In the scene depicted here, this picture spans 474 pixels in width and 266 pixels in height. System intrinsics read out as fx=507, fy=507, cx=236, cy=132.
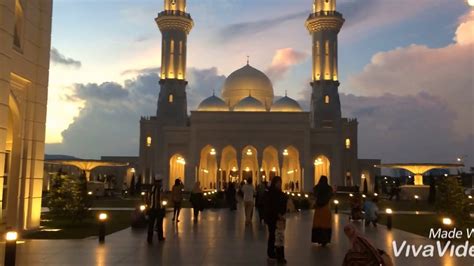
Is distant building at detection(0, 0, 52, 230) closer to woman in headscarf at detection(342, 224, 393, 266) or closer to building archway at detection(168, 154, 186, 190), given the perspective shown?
woman in headscarf at detection(342, 224, 393, 266)

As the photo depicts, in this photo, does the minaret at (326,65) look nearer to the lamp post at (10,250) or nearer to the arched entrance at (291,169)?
the arched entrance at (291,169)

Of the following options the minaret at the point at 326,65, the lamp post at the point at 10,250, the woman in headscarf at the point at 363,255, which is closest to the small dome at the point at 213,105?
the minaret at the point at 326,65

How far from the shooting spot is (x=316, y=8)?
50.6 meters

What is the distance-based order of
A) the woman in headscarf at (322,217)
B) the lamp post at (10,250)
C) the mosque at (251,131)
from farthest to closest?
the mosque at (251,131) < the woman in headscarf at (322,217) < the lamp post at (10,250)

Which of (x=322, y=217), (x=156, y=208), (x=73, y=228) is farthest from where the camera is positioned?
(x=73, y=228)

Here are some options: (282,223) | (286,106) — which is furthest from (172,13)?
(282,223)

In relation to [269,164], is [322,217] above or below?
below

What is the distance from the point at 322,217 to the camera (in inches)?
418

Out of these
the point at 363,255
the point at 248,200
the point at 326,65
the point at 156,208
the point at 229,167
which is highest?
the point at 326,65

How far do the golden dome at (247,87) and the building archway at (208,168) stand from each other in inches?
263

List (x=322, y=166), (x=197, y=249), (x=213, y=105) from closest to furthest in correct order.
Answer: (x=197, y=249) → (x=322, y=166) → (x=213, y=105)

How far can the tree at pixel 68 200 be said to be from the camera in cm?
1423

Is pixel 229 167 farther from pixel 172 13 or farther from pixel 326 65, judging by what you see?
pixel 172 13

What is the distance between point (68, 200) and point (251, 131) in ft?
106
